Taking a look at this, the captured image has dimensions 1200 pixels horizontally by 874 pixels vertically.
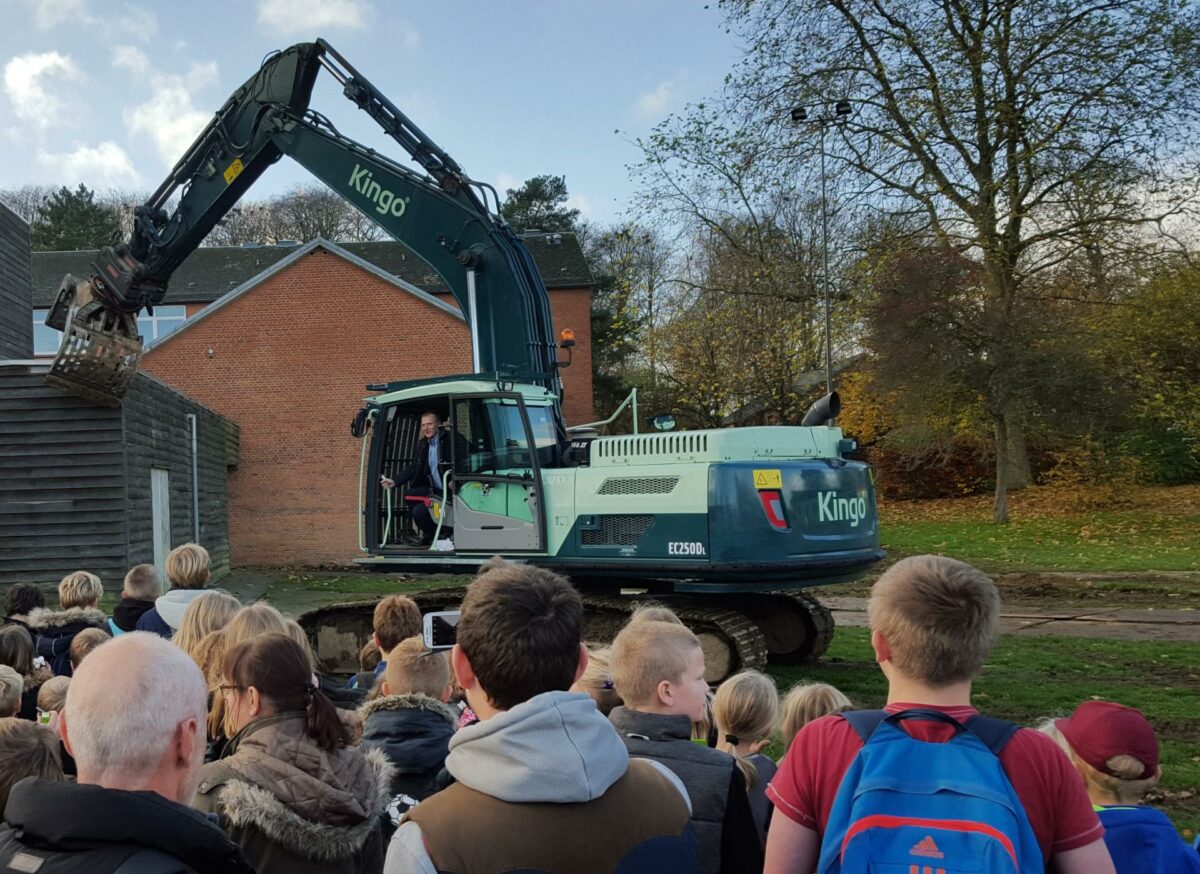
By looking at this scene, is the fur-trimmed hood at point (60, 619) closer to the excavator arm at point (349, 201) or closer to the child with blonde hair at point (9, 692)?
the child with blonde hair at point (9, 692)

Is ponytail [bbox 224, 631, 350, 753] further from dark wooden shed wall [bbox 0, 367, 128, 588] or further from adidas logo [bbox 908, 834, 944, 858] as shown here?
dark wooden shed wall [bbox 0, 367, 128, 588]

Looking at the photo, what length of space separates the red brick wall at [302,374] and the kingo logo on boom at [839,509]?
20482mm

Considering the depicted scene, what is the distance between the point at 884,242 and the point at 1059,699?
22.0 m

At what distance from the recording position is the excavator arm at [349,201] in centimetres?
1138

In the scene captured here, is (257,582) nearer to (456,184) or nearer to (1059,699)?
(456,184)

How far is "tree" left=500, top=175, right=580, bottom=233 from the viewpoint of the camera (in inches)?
2160

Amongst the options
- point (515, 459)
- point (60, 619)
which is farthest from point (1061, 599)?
point (60, 619)

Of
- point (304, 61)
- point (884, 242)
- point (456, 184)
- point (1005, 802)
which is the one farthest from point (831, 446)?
point (884, 242)

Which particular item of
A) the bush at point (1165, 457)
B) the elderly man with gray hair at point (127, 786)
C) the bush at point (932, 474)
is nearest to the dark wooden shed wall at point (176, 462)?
the elderly man with gray hair at point (127, 786)

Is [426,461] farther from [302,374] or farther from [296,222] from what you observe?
[296,222]

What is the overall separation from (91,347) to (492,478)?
23.6 ft

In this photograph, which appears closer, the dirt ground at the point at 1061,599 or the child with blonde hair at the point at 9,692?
the child with blonde hair at the point at 9,692

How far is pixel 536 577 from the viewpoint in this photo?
8.23 ft

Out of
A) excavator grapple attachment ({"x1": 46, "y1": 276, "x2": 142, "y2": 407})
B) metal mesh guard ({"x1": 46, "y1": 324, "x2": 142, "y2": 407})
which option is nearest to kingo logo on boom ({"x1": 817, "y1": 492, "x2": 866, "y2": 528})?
excavator grapple attachment ({"x1": 46, "y1": 276, "x2": 142, "y2": 407})
